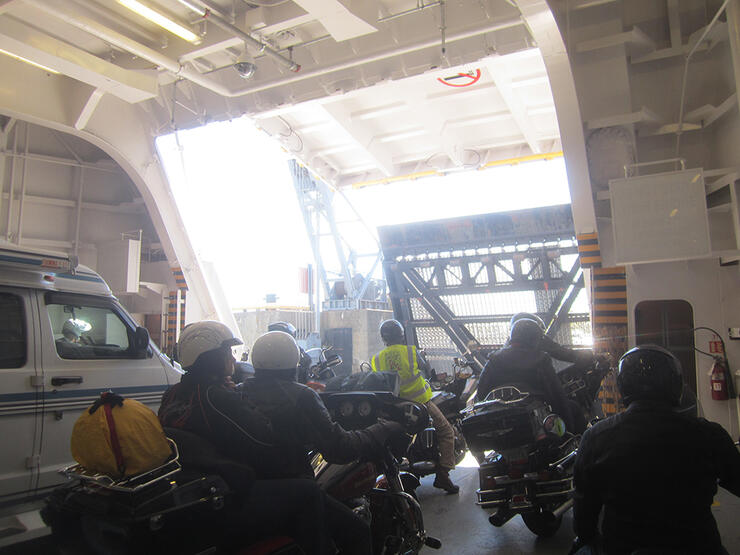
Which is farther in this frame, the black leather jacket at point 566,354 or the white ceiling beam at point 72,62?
the white ceiling beam at point 72,62

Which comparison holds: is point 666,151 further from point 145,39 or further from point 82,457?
point 82,457

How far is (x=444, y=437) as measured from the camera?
566cm

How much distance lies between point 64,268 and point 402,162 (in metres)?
6.53

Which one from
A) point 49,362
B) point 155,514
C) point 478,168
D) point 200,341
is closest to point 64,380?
point 49,362

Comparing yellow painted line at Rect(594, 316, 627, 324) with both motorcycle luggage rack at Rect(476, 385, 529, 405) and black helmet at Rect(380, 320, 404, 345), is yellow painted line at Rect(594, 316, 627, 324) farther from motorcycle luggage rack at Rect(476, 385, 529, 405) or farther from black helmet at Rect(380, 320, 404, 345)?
motorcycle luggage rack at Rect(476, 385, 529, 405)

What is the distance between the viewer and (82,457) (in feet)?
7.64

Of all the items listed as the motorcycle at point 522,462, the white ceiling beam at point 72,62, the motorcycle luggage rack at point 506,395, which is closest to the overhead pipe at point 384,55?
the white ceiling beam at point 72,62

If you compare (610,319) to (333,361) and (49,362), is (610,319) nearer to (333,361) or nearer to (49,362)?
(333,361)

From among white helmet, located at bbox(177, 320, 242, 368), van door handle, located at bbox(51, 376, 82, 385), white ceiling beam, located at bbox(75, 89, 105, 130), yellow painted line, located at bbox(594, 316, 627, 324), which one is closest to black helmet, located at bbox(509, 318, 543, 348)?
yellow painted line, located at bbox(594, 316, 627, 324)

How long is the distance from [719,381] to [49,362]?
647cm

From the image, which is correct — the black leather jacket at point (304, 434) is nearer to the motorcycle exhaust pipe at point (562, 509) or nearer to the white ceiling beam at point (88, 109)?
the motorcycle exhaust pipe at point (562, 509)

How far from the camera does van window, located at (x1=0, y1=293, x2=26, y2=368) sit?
4461 mm

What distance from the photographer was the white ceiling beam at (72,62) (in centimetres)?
575

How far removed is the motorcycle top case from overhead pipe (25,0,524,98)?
3906 millimetres
